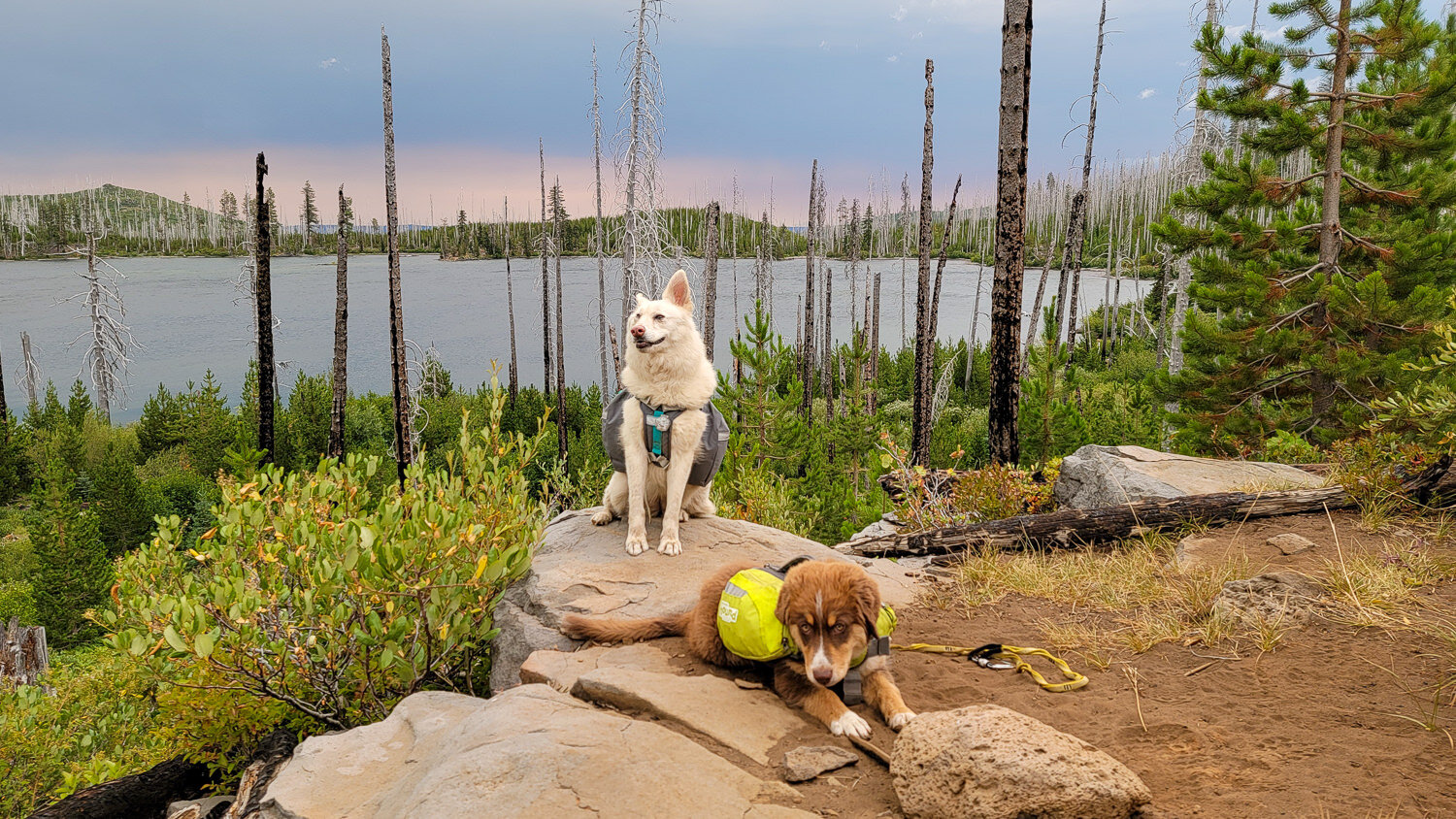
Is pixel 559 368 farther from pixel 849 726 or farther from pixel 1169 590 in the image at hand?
pixel 849 726

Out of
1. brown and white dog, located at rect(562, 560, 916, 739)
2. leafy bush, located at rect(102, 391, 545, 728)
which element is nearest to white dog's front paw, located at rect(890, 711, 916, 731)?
brown and white dog, located at rect(562, 560, 916, 739)

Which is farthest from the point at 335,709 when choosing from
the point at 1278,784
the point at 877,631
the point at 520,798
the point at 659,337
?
the point at 1278,784

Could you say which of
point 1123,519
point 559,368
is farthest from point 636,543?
point 559,368

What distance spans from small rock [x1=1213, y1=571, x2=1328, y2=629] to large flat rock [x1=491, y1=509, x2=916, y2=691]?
1889 millimetres

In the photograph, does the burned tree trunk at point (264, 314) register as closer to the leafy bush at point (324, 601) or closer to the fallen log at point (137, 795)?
the fallen log at point (137, 795)

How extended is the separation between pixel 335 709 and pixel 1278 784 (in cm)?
475

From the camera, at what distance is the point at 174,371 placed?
36.4m

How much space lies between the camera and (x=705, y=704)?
333 cm

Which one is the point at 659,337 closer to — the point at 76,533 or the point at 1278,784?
the point at 1278,784

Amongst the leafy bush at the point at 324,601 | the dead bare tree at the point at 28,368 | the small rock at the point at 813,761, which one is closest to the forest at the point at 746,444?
the leafy bush at the point at 324,601

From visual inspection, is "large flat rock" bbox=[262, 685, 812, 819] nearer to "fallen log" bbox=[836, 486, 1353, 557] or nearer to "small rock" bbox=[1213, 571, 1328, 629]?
"small rock" bbox=[1213, 571, 1328, 629]

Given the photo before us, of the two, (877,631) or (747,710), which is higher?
(877,631)

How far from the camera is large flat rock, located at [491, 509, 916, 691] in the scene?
15.1ft

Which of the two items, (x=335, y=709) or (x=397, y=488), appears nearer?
(x=335, y=709)
